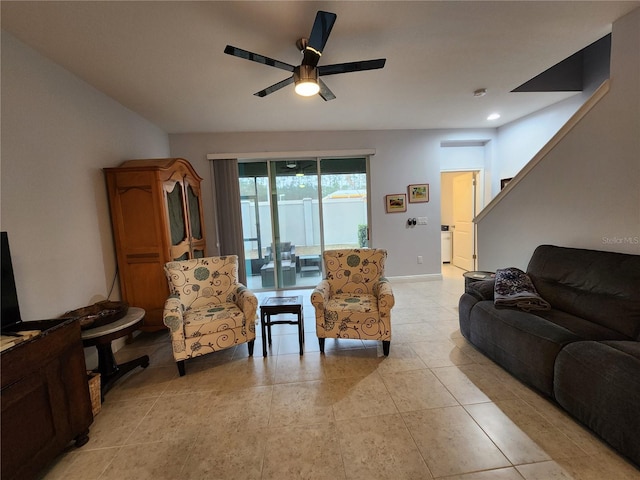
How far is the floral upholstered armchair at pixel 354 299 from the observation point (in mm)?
2516

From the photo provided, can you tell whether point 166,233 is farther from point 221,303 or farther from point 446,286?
point 446,286

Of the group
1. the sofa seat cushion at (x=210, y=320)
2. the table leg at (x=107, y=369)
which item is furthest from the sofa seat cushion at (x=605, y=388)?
the table leg at (x=107, y=369)

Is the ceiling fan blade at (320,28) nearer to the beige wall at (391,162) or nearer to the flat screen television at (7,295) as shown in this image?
the flat screen television at (7,295)

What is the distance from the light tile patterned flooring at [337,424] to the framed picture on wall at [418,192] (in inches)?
113

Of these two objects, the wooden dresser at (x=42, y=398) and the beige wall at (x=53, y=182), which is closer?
the wooden dresser at (x=42, y=398)

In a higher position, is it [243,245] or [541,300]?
[243,245]

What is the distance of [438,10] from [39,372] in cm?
313

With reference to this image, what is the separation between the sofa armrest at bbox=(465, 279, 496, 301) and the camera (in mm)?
2619

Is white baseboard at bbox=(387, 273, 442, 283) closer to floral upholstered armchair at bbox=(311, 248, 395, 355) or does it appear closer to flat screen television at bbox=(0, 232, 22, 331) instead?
floral upholstered armchair at bbox=(311, 248, 395, 355)

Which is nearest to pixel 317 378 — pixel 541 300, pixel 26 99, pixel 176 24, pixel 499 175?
pixel 541 300

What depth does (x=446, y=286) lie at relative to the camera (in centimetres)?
470

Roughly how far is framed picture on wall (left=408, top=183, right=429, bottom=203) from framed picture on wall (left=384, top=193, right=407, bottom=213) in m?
0.12

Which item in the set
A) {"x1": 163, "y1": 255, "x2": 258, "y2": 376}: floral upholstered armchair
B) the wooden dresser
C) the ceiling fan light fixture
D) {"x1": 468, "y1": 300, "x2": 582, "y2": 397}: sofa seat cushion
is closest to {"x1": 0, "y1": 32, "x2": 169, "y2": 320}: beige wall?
the wooden dresser

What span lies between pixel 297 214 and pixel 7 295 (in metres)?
3.64
